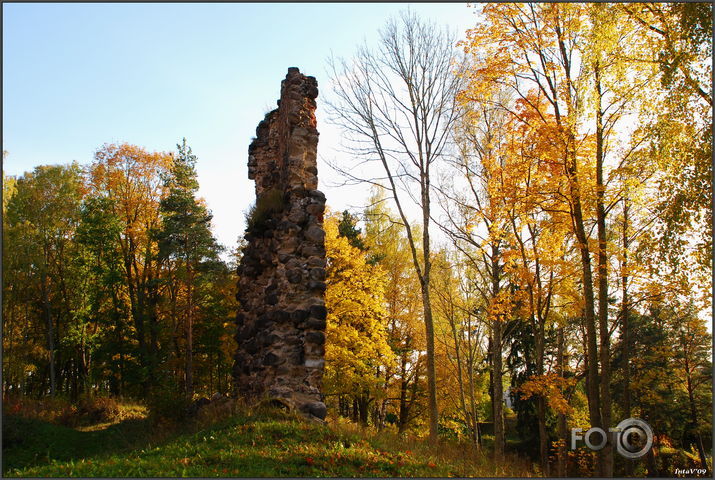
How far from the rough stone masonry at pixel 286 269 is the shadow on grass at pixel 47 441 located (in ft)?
12.2

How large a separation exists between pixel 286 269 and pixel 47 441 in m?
9.97

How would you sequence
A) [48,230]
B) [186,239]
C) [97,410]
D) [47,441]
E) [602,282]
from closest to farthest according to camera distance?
[602,282] < [47,441] < [97,410] < [186,239] < [48,230]

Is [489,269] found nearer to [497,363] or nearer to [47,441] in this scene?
[497,363]

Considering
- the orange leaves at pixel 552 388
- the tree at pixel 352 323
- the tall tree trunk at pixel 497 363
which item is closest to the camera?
the orange leaves at pixel 552 388

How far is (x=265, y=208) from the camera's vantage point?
35.5ft

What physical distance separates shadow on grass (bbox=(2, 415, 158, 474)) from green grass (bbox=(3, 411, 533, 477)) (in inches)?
198

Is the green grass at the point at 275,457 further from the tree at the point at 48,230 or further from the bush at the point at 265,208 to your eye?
the tree at the point at 48,230

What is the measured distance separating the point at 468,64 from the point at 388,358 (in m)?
10.5

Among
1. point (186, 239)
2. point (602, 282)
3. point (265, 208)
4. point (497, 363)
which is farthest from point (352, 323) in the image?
point (602, 282)

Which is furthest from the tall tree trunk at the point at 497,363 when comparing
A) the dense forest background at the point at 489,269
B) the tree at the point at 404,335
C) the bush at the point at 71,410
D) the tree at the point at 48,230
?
the tree at the point at 48,230

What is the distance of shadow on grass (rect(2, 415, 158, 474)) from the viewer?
483 inches

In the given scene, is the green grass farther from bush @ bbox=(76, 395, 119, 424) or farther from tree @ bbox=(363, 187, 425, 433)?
tree @ bbox=(363, 187, 425, 433)

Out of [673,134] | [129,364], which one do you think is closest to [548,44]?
[673,134]

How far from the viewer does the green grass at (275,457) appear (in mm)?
5898
